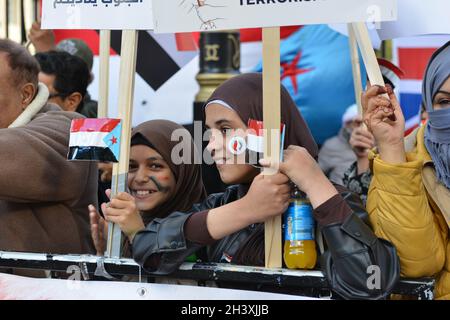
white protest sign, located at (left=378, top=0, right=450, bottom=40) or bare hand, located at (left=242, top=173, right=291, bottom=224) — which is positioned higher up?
white protest sign, located at (left=378, top=0, right=450, bottom=40)

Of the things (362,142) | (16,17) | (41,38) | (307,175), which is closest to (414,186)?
(307,175)

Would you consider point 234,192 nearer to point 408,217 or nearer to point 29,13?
point 408,217

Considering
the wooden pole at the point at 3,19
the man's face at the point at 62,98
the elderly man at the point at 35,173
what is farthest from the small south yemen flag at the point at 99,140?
Answer: the wooden pole at the point at 3,19

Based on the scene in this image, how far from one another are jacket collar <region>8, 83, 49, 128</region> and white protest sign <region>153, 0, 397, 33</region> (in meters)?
1.04

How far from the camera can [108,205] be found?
10.0 feet

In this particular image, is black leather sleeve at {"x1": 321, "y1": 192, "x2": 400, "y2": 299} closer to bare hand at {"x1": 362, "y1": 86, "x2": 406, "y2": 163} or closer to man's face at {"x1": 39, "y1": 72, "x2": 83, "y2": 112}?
bare hand at {"x1": 362, "y1": 86, "x2": 406, "y2": 163}

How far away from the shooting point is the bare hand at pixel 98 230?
3.35m

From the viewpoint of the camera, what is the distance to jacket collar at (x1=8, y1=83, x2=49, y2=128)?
12.4ft

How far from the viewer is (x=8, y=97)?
3809 millimetres

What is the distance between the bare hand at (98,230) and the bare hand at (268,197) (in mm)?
781

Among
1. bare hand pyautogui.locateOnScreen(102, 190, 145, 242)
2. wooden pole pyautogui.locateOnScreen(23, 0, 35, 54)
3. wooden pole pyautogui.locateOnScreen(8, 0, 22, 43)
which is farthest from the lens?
wooden pole pyautogui.locateOnScreen(23, 0, 35, 54)

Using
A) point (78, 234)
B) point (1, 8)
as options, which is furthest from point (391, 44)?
point (78, 234)

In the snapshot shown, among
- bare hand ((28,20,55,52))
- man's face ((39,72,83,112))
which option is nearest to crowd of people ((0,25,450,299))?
man's face ((39,72,83,112))

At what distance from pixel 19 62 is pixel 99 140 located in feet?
3.20
